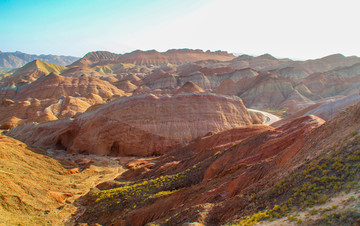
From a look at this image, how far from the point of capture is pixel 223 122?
102ft

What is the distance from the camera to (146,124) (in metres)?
29.6

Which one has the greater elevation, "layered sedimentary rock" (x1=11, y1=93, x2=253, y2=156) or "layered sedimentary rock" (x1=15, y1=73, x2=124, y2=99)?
"layered sedimentary rock" (x1=15, y1=73, x2=124, y2=99)

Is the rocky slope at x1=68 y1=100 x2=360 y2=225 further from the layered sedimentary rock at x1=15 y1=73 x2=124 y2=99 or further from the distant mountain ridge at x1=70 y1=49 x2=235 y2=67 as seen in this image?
the distant mountain ridge at x1=70 y1=49 x2=235 y2=67

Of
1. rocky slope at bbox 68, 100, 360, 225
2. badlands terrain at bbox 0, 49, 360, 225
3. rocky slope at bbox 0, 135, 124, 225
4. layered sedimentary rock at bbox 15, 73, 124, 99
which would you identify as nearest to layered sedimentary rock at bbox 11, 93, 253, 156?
badlands terrain at bbox 0, 49, 360, 225

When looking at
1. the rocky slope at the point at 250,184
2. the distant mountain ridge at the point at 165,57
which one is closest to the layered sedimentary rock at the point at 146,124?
the rocky slope at the point at 250,184

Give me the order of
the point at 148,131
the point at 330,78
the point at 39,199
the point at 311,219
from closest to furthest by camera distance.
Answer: the point at 311,219, the point at 39,199, the point at 148,131, the point at 330,78

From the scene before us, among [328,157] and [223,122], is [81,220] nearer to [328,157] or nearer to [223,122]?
[328,157]

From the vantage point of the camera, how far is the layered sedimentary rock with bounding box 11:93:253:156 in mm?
29109

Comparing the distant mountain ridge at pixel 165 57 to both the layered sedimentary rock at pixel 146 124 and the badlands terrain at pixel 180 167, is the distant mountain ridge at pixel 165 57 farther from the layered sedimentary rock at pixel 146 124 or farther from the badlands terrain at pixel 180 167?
the layered sedimentary rock at pixel 146 124

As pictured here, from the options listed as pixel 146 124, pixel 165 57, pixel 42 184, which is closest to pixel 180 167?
pixel 42 184

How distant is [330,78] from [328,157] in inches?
3305

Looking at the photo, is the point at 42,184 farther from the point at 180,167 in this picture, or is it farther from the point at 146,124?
the point at 146,124

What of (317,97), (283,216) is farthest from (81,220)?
(317,97)

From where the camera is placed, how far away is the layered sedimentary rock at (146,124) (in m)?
29.1
